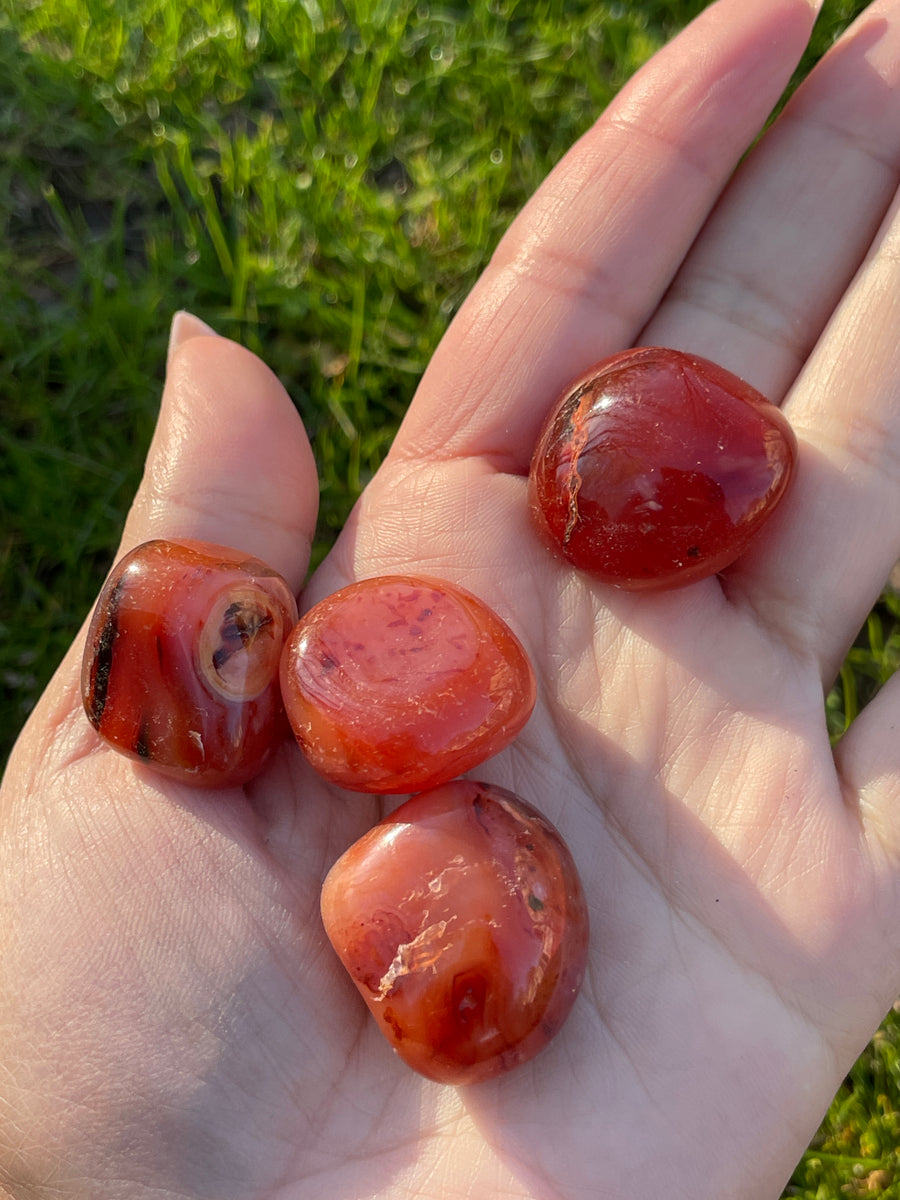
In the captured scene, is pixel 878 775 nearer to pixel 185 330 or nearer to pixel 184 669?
pixel 184 669

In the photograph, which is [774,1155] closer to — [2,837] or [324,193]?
[2,837]

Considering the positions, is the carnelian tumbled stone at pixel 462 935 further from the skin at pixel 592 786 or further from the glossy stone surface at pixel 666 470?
the glossy stone surface at pixel 666 470

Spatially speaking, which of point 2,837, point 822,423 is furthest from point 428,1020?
point 822,423

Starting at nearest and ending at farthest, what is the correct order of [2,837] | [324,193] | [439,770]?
1. [439,770]
2. [2,837]
3. [324,193]

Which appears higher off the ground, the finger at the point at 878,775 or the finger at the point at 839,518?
the finger at the point at 839,518

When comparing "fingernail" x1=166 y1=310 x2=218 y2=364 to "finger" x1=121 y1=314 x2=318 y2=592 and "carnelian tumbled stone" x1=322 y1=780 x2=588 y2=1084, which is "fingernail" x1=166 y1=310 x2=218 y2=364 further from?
"carnelian tumbled stone" x1=322 y1=780 x2=588 y2=1084

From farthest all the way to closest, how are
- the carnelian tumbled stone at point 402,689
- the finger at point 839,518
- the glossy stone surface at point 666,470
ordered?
1. the finger at point 839,518
2. the glossy stone surface at point 666,470
3. the carnelian tumbled stone at point 402,689

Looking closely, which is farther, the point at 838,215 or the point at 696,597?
the point at 838,215

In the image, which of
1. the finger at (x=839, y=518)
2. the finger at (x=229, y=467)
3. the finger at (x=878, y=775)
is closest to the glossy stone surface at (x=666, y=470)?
the finger at (x=839, y=518)
